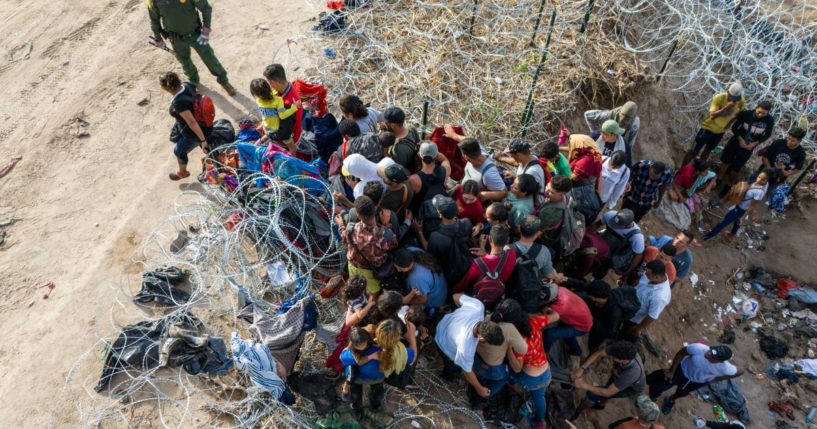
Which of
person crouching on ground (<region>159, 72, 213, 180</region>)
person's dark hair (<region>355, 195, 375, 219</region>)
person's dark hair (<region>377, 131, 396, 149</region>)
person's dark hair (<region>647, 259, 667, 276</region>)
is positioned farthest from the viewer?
person crouching on ground (<region>159, 72, 213, 180</region>)

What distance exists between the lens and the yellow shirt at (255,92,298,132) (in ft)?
16.6

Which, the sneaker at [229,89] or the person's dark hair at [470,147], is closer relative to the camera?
the person's dark hair at [470,147]

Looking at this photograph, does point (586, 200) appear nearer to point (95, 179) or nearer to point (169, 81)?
point (169, 81)

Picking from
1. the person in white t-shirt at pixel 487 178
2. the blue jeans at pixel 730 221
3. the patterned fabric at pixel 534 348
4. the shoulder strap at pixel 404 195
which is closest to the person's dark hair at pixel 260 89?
the shoulder strap at pixel 404 195

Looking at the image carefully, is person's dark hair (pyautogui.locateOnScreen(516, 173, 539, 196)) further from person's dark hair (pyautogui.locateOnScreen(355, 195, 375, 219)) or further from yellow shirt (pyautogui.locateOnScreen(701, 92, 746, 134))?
yellow shirt (pyautogui.locateOnScreen(701, 92, 746, 134))

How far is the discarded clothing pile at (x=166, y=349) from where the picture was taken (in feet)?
14.1

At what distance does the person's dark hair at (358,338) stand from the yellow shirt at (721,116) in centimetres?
622

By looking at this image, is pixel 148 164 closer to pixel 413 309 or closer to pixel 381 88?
pixel 381 88

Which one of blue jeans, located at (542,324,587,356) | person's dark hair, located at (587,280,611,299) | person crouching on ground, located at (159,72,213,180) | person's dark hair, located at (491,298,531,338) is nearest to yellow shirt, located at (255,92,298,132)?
person crouching on ground, located at (159,72,213,180)

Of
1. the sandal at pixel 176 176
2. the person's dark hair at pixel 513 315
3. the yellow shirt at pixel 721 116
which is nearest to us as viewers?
the person's dark hair at pixel 513 315

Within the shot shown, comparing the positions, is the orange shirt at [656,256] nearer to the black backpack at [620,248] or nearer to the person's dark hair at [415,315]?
the black backpack at [620,248]

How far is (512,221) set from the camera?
175 inches

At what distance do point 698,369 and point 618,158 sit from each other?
7.34ft

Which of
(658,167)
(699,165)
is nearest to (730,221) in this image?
(699,165)
